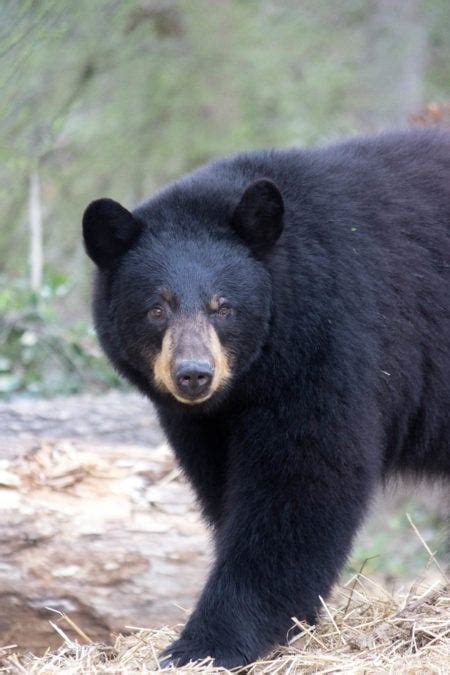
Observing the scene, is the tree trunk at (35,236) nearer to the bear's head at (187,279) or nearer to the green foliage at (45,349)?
the green foliage at (45,349)

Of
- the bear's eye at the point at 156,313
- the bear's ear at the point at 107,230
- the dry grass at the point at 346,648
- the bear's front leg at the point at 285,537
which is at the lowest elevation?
the dry grass at the point at 346,648

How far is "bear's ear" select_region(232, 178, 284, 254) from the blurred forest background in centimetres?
447

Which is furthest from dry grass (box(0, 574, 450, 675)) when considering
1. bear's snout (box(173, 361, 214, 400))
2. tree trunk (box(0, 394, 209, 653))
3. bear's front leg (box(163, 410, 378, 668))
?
bear's snout (box(173, 361, 214, 400))


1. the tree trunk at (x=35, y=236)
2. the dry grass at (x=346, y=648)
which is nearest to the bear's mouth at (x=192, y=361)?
the dry grass at (x=346, y=648)

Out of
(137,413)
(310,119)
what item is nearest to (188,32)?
(310,119)

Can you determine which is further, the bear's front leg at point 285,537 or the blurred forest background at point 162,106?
the blurred forest background at point 162,106

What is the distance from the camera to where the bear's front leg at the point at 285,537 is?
4.34 m

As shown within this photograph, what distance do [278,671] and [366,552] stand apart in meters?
6.84

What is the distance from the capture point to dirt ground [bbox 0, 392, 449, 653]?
566 centimetres

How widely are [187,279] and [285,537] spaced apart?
1174mm

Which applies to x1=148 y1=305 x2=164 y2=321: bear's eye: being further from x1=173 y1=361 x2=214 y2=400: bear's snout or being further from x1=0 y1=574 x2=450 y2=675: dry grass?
x1=0 y1=574 x2=450 y2=675: dry grass

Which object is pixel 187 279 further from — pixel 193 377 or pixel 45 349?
pixel 45 349

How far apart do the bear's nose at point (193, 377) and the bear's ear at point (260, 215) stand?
0.66m

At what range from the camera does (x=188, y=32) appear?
10633 mm
